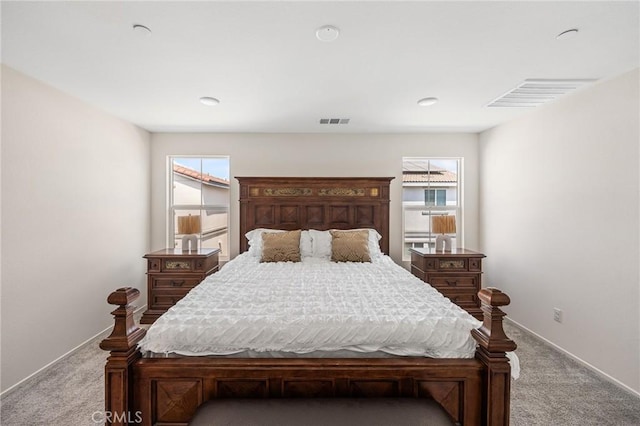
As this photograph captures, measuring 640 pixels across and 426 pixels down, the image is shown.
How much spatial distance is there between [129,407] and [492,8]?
2737 mm

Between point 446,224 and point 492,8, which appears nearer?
point 492,8

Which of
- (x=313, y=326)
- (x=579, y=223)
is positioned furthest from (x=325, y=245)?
(x=579, y=223)

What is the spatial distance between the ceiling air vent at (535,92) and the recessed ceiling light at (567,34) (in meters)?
0.67

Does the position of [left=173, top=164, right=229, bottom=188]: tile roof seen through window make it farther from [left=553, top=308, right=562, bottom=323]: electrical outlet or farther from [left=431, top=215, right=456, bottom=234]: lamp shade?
[left=553, top=308, right=562, bottom=323]: electrical outlet

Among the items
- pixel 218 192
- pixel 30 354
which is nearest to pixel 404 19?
pixel 218 192

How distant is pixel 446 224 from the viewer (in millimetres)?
3775

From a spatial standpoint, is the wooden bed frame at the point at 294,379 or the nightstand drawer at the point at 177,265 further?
the nightstand drawer at the point at 177,265

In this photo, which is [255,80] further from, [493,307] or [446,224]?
[446,224]

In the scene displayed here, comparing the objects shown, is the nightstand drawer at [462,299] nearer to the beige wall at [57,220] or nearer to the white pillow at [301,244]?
the white pillow at [301,244]

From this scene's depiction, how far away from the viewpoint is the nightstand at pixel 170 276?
344 cm

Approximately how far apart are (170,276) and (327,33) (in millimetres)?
3083

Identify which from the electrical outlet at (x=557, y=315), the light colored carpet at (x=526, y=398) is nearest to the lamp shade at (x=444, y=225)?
the electrical outlet at (x=557, y=315)

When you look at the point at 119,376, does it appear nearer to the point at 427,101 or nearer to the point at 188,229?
the point at 188,229

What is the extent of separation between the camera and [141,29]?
173cm
